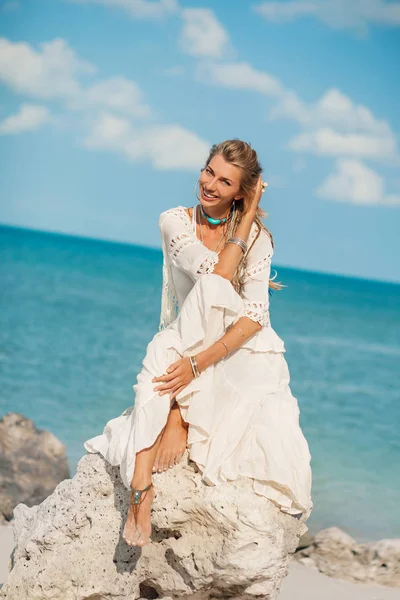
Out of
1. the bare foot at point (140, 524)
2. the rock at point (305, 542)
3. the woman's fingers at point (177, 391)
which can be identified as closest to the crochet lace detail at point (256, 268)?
the woman's fingers at point (177, 391)

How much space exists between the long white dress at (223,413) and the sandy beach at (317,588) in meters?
2.65

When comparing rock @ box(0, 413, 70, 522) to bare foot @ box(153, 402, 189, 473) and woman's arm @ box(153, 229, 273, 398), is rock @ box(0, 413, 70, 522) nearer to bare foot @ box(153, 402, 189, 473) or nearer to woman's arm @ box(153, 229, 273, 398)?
bare foot @ box(153, 402, 189, 473)

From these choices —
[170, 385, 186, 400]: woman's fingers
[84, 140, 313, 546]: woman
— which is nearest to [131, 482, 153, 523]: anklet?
[84, 140, 313, 546]: woman

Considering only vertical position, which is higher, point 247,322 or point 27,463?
point 247,322

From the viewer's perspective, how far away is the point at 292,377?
61.4ft

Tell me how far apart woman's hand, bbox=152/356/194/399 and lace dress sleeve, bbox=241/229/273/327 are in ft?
2.03

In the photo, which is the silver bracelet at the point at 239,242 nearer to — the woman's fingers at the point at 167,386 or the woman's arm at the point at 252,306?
the woman's arm at the point at 252,306

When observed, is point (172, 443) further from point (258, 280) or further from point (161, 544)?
point (258, 280)

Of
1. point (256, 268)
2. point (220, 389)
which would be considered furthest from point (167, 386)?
point (256, 268)

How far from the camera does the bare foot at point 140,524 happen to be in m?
3.84

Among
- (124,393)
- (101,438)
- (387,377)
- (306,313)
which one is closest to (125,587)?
(101,438)

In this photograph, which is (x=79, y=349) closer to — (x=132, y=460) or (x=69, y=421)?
(x=69, y=421)

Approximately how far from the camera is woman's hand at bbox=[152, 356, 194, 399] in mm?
3942

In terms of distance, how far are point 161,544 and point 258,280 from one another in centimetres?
154
